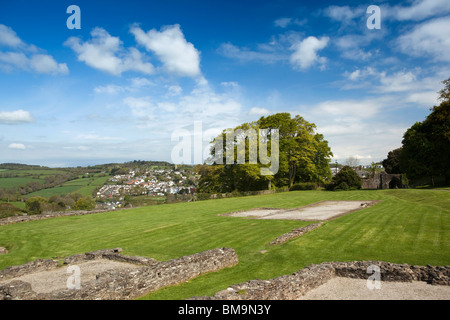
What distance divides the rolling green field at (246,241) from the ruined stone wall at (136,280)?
0.30 metres

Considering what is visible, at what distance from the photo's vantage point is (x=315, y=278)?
7.61 metres

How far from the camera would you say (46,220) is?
72.3 ft

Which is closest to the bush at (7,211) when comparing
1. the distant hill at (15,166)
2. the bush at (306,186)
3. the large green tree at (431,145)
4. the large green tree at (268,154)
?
the large green tree at (268,154)

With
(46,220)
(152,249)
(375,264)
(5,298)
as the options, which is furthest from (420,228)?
(46,220)

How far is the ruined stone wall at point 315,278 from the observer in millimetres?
6465

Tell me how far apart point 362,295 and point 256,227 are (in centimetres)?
A: 886

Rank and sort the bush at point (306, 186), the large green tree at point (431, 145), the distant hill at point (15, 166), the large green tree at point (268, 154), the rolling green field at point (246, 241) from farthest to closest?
the distant hill at point (15, 166) → the bush at point (306, 186) → the large green tree at point (268, 154) → the large green tree at point (431, 145) → the rolling green field at point (246, 241)

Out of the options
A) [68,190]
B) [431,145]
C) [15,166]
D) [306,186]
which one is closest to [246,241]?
[306,186]

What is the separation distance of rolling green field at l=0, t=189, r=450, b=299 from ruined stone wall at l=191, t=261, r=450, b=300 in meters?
1.17

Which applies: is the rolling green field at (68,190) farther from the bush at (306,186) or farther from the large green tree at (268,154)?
the bush at (306,186)

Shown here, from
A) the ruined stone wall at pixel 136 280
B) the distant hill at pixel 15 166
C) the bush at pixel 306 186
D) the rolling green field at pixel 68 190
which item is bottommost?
the rolling green field at pixel 68 190

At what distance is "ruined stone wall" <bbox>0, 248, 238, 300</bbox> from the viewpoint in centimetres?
646

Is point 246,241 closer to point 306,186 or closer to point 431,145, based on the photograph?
point 306,186

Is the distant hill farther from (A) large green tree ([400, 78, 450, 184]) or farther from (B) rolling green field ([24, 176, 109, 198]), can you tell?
(A) large green tree ([400, 78, 450, 184])
